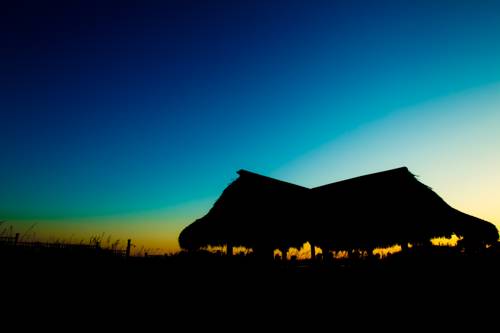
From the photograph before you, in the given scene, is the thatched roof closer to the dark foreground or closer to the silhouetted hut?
the silhouetted hut

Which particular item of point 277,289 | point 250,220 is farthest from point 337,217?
point 277,289

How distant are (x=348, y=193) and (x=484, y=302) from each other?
8.07m

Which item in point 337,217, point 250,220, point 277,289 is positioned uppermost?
point 337,217

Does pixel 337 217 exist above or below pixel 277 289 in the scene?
above

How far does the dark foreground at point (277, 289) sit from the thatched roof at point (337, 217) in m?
4.70

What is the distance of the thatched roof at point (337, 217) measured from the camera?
984cm

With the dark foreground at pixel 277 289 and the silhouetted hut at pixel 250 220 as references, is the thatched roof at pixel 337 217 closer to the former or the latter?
the silhouetted hut at pixel 250 220

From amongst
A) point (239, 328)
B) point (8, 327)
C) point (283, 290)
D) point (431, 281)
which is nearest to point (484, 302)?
point (431, 281)

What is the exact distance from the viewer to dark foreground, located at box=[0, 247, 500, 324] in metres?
4.12

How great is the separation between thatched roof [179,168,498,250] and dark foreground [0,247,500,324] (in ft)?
15.4

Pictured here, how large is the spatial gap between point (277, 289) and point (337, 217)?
7.19 meters

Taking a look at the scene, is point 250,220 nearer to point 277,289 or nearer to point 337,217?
point 337,217

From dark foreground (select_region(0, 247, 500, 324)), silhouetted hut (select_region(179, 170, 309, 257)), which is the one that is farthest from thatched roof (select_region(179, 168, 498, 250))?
dark foreground (select_region(0, 247, 500, 324))

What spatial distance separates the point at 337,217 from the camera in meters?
11.3
